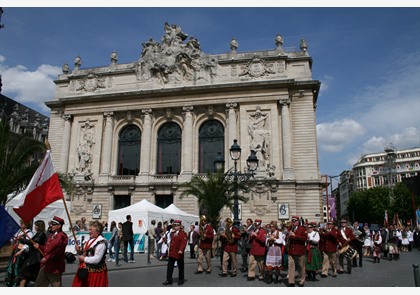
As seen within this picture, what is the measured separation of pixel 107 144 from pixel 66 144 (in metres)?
4.33

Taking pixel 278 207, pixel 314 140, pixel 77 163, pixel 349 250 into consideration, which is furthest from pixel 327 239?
pixel 77 163

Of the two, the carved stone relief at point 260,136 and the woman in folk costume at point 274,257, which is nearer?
the woman in folk costume at point 274,257

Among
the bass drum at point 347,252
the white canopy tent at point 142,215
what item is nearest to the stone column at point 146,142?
the white canopy tent at point 142,215

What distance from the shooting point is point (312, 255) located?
1107 cm

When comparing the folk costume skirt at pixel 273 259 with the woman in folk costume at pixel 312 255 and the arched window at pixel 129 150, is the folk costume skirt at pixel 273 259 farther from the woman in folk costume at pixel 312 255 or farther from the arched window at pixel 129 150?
the arched window at pixel 129 150

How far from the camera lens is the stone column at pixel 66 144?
3294 cm

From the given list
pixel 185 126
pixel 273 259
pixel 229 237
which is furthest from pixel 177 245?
pixel 185 126

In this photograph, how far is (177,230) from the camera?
411 inches

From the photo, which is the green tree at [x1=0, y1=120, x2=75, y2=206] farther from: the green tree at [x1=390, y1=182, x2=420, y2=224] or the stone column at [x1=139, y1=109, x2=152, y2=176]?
the green tree at [x1=390, y1=182, x2=420, y2=224]

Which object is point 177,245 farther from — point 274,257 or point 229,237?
point 274,257

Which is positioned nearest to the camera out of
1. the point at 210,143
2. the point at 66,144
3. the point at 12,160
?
the point at 12,160

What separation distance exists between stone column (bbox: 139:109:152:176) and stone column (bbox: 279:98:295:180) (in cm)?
1160

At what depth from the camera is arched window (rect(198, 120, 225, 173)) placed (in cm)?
3116

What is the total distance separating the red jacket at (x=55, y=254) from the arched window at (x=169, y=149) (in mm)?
24719
